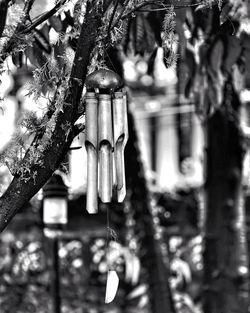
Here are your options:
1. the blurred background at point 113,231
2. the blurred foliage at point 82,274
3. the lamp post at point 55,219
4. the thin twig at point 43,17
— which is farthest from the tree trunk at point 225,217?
the thin twig at point 43,17

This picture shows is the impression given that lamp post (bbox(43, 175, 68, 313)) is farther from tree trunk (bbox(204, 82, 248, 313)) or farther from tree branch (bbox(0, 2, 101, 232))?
tree branch (bbox(0, 2, 101, 232))

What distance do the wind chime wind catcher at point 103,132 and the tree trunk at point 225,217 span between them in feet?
12.8

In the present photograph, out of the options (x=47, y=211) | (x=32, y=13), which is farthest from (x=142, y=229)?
(x=32, y=13)

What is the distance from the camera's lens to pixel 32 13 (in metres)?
5.28

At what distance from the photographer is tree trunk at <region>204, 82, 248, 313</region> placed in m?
7.34

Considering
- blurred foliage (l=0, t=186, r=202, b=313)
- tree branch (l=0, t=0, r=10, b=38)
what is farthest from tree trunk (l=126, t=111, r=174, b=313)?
tree branch (l=0, t=0, r=10, b=38)

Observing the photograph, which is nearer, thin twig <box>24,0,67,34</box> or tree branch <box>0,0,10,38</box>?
tree branch <box>0,0,10,38</box>

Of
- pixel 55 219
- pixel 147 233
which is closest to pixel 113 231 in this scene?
pixel 147 233

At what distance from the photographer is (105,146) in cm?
371

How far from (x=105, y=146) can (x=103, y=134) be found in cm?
6

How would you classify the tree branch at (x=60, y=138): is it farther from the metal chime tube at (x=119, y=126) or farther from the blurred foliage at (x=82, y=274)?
the blurred foliage at (x=82, y=274)

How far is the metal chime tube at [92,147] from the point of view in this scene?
368 cm

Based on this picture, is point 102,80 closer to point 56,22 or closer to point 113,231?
point 113,231

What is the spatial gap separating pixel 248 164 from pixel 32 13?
4.53m
